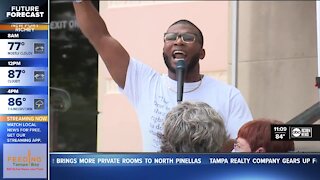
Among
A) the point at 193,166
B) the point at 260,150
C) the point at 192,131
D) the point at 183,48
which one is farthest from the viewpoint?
the point at 183,48

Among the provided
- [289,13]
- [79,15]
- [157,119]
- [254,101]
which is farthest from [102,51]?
[289,13]

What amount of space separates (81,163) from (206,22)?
4.31 feet

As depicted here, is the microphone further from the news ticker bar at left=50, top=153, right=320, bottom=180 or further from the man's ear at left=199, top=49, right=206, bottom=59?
the news ticker bar at left=50, top=153, right=320, bottom=180

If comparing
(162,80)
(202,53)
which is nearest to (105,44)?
(162,80)

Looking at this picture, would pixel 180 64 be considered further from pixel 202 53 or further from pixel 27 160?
pixel 27 160

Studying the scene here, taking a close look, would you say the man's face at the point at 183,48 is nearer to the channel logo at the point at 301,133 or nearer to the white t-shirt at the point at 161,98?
the white t-shirt at the point at 161,98

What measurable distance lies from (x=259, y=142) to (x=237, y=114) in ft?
1.25

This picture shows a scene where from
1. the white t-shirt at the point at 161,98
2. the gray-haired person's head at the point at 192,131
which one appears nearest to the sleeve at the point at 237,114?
the white t-shirt at the point at 161,98

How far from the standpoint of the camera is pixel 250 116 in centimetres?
364

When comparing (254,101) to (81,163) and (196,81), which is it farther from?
(81,163)

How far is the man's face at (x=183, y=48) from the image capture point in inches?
138

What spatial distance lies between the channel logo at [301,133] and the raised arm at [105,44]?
1.04 meters

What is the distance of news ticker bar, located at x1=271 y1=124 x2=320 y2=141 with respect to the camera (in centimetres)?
320

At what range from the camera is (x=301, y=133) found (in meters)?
3.21
